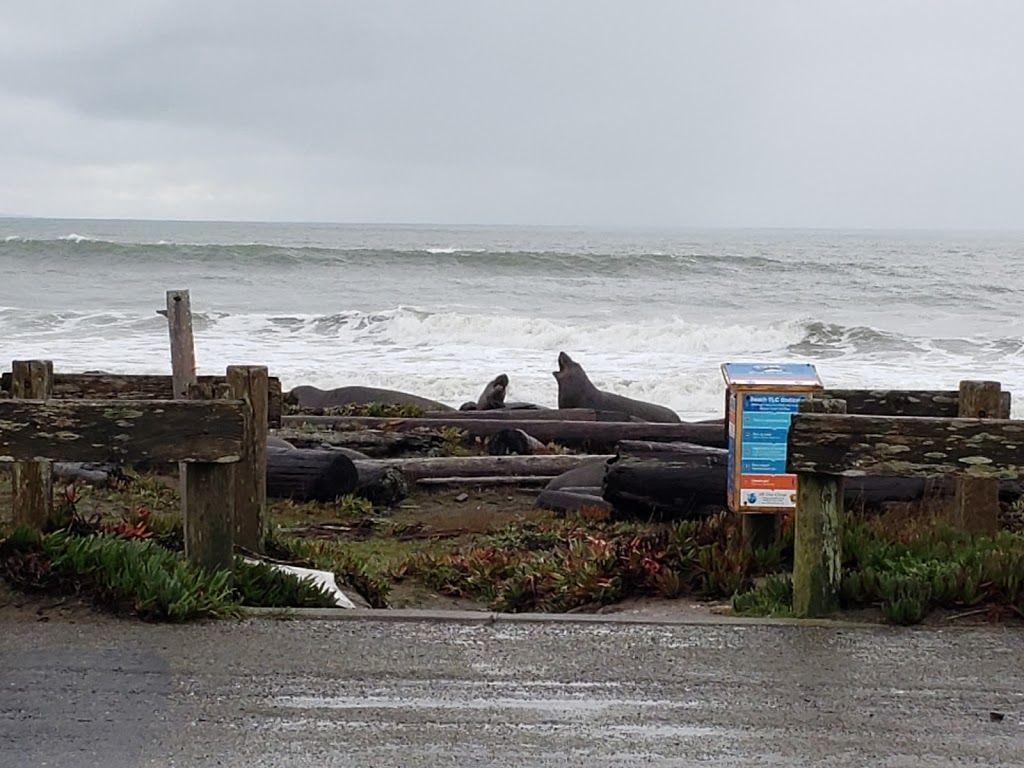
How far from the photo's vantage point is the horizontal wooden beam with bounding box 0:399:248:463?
536 centimetres

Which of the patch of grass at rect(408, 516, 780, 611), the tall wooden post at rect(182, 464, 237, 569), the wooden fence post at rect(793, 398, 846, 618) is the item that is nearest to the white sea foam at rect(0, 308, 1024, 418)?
the patch of grass at rect(408, 516, 780, 611)

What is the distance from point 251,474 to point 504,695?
2.93 meters

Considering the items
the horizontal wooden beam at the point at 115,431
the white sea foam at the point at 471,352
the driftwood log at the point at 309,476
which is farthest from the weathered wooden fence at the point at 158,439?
the white sea foam at the point at 471,352

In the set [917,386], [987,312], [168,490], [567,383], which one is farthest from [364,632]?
[987,312]

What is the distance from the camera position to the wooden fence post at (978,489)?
6668 millimetres

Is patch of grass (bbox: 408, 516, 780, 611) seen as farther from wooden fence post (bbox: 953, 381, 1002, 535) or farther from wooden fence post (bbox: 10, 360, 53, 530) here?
wooden fence post (bbox: 10, 360, 53, 530)

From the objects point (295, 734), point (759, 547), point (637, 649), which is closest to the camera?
point (295, 734)

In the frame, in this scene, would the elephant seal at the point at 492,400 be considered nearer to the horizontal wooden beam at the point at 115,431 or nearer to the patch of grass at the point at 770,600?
the patch of grass at the point at 770,600

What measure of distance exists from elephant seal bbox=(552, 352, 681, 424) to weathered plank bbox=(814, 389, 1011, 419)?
1042 cm

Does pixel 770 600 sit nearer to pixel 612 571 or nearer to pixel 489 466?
pixel 612 571

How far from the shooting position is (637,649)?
5051 millimetres

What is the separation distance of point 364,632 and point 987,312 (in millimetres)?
39997

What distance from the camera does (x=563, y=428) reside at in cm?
1493

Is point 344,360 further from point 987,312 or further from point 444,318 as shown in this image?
point 987,312
